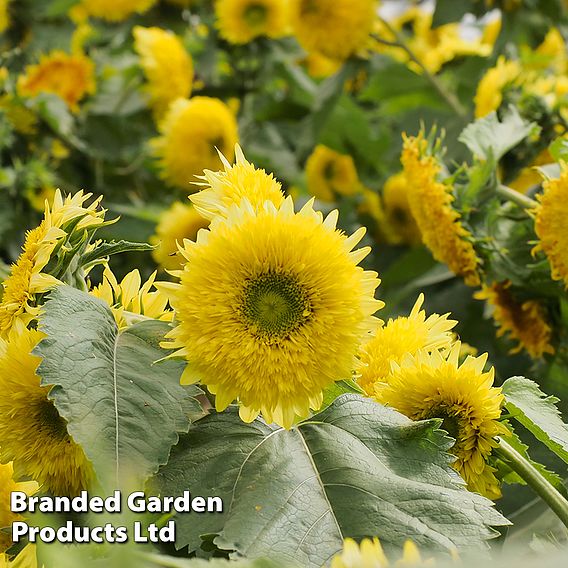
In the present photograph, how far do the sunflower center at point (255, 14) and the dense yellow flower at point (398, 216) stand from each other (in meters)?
0.30

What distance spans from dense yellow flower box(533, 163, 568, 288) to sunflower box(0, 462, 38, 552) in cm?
36

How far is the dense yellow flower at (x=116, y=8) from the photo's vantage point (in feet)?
4.48

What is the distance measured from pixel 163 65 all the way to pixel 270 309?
859 mm

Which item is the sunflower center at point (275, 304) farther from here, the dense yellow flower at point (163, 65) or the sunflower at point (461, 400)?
the dense yellow flower at point (163, 65)

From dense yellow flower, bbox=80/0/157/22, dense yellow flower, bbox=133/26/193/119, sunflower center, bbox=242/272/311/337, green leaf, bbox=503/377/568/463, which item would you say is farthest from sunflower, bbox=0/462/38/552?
dense yellow flower, bbox=80/0/157/22

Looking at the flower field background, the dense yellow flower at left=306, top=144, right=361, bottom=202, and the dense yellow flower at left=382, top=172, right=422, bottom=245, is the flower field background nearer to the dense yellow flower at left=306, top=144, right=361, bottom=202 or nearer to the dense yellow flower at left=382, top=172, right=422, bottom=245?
the dense yellow flower at left=382, top=172, right=422, bottom=245

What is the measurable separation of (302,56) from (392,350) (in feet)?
3.32

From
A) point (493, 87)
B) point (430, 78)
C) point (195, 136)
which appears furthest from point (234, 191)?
point (430, 78)

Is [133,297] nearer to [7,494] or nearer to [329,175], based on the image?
[7,494]

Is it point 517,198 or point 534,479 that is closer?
point 534,479

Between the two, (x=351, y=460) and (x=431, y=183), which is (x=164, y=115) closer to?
(x=431, y=183)

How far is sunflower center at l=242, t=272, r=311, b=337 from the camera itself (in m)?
0.40

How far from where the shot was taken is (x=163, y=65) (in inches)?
46.8

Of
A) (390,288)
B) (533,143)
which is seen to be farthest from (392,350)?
(390,288)
